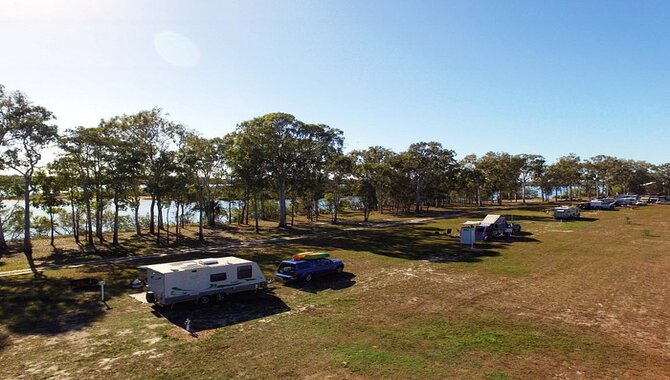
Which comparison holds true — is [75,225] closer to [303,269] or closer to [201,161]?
[201,161]

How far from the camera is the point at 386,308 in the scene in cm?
2125

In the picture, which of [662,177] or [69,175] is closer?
[69,175]

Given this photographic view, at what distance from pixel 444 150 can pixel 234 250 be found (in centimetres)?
6053

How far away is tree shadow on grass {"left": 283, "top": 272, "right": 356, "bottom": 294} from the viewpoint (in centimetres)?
2584

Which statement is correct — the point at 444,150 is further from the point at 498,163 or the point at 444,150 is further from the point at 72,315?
the point at 72,315

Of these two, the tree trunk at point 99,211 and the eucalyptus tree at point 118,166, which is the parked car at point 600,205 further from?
the tree trunk at point 99,211

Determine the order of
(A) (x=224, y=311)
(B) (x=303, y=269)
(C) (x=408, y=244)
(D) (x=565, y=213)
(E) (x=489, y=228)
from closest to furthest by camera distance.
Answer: (A) (x=224, y=311), (B) (x=303, y=269), (C) (x=408, y=244), (E) (x=489, y=228), (D) (x=565, y=213)

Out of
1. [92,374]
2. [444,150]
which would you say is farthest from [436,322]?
[444,150]

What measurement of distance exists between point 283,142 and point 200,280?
38.0 m

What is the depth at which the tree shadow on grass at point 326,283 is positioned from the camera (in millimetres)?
25844

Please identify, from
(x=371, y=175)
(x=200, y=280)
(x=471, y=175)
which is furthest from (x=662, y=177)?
(x=200, y=280)

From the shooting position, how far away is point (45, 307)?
2173 cm

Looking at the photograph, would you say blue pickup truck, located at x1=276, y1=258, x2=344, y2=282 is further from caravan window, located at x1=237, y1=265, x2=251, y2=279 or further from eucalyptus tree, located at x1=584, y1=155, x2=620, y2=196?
eucalyptus tree, located at x1=584, y1=155, x2=620, y2=196

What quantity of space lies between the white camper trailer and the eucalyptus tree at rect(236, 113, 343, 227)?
34314mm
